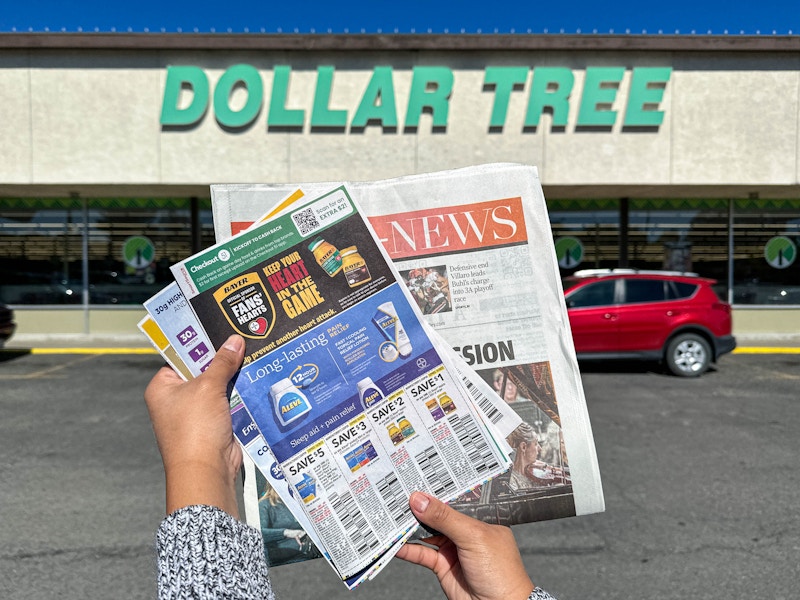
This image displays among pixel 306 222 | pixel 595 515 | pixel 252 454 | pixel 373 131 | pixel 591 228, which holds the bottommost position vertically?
pixel 595 515

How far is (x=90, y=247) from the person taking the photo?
1542cm

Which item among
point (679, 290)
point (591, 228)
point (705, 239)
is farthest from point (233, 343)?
point (705, 239)

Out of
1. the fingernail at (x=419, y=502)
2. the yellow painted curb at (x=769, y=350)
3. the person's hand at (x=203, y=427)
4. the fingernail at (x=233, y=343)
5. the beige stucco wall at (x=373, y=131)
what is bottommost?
the yellow painted curb at (x=769, y=350)

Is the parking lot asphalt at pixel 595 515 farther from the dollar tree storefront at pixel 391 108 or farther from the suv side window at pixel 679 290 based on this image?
the dollar tree storefront at pixel 391 108

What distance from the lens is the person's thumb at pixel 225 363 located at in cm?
131

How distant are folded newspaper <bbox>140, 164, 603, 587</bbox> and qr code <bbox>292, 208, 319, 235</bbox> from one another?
0.10 ft

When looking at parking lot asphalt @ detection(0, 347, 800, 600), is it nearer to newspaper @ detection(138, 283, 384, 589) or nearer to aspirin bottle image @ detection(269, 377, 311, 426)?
newspaper @ detection(138, 283, 384, 589)

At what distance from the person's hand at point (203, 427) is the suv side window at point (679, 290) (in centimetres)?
1020

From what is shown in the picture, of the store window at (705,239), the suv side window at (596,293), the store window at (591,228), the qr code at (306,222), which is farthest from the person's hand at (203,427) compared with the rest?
the store window at (591,228)

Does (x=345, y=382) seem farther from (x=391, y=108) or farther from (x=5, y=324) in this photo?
(x=5, y=324)

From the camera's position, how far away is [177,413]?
1.31 metres

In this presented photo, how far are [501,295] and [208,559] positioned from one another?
0.79 meters

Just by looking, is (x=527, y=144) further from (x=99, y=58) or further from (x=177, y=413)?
(x=177, y=413)

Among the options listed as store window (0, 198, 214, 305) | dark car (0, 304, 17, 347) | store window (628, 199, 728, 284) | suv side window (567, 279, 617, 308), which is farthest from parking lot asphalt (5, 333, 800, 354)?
suv side window (567, 279, 617, 308)
